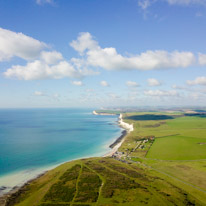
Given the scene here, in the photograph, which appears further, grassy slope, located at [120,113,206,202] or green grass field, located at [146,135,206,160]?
green grass field, located at [146,135,206,160]

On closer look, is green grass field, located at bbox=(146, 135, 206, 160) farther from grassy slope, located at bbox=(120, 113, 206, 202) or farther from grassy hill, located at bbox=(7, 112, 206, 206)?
grassy hill, located at bbox=(7, 112, 206, 206)

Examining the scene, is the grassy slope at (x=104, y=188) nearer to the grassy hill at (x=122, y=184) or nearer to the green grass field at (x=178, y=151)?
the grassy hill at (x=122, y=184)

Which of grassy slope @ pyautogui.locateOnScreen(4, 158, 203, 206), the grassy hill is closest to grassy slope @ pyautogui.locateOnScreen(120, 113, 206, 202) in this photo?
the grassy hill

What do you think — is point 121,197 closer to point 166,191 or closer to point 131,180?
point 131,180

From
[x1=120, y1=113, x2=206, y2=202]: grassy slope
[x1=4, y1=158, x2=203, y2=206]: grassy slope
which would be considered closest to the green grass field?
[x1=120, y1=113, x2=206, y2=202]: grassy slope

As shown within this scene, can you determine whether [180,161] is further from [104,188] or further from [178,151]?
[104,188]

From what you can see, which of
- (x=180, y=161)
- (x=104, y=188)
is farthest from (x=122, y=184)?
(x=180, y=161)

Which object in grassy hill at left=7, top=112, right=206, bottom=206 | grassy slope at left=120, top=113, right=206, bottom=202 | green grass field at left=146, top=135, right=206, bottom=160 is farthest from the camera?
green grass field at left=146, top=135, right=206, bottom=160

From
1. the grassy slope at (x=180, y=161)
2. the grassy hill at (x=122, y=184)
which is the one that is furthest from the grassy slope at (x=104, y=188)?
the grassy slope at (x=180, y=161)

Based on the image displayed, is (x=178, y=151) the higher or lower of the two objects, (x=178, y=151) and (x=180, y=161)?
the higher

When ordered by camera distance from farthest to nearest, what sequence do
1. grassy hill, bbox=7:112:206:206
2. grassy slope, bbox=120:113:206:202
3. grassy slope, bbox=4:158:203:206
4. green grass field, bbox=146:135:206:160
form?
1. green grass field, bbox=146:135:206:160
2. grassy slope, bbox=120:113:206:202
3. grassy hill, bbox=7:112:206:206
4. grassy slope, bbox=4:158:203:206

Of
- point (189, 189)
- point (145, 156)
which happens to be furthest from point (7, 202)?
point (145, 156)
